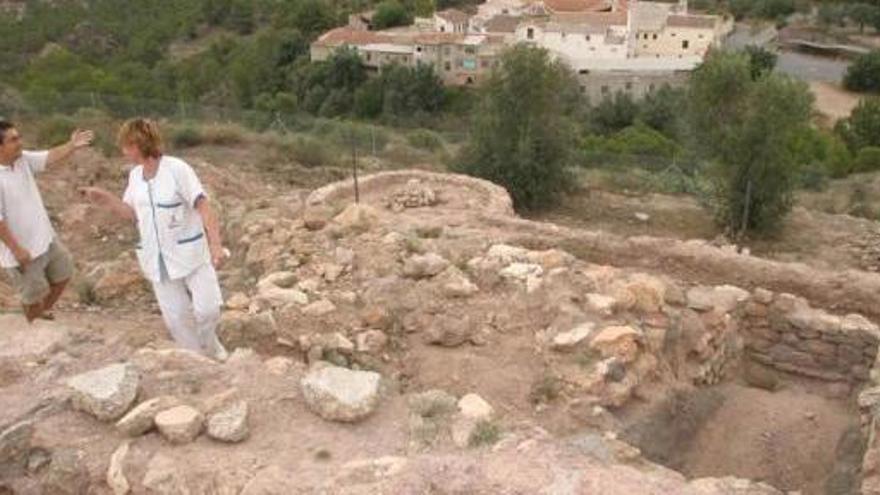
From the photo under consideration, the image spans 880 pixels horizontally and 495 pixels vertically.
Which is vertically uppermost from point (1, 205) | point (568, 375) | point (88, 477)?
point (1, 205)

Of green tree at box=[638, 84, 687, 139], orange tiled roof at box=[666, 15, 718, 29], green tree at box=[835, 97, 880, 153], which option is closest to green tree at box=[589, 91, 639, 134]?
green tree at box=[638, 84, 687, 139]

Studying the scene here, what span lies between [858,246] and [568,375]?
9.35 meters

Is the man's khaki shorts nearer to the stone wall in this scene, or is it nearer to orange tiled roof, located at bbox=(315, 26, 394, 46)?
the stone wall

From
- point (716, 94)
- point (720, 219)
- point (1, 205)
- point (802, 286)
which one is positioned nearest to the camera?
point (1, 205)

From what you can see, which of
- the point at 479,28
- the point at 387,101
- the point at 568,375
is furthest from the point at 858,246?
the point at 479,28

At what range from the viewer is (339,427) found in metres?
4.89

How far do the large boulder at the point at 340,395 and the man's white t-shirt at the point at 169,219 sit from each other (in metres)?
1.09

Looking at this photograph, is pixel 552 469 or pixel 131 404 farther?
pixel 131 404

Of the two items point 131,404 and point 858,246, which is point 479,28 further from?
point 131,404

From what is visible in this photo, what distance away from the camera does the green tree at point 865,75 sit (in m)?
45.6

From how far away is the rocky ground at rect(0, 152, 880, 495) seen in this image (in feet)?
15.2

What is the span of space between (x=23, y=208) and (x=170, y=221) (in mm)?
1224

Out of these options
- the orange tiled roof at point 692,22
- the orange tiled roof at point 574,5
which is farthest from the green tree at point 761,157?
the orange tiled roof at point 574,5

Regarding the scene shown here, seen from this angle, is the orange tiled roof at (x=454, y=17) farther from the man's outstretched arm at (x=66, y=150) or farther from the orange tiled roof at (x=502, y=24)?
the man's outstretched arm at (x=66, y=150)
